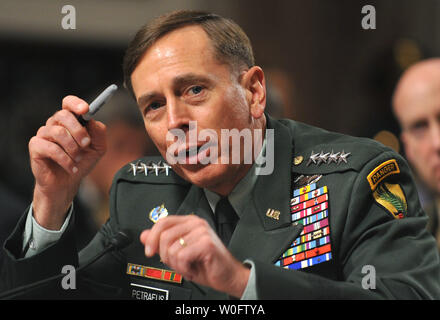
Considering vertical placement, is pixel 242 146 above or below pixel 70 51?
below

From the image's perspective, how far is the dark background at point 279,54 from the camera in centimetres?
269

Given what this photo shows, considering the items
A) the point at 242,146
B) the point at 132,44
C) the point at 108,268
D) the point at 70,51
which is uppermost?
the point at 70,51

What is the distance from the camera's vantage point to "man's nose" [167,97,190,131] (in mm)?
1195

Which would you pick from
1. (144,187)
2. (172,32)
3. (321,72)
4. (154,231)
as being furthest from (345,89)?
(154,231)

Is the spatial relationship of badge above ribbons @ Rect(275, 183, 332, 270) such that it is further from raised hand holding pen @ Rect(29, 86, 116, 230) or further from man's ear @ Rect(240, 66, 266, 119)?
raised hand holding pen @ Rect(29, 86, 116, 230)

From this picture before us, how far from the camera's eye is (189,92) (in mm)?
1213

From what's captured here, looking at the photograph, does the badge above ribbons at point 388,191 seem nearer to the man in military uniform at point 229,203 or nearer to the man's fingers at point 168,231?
the man in military uniform at point 229,203

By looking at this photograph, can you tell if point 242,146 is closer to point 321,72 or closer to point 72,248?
point 72,248

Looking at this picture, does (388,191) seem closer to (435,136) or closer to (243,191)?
(243,191)

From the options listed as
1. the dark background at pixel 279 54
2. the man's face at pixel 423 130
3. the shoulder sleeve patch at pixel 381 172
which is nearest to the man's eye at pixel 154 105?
the shoulder sleeve patch at pixel 381 172

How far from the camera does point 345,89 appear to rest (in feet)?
9.70

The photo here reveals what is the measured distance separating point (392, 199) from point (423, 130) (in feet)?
3.10

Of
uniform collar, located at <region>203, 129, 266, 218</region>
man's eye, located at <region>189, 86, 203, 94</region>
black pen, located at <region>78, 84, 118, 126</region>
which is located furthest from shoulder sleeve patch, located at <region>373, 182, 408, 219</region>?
black pen, located at <region>78, 84, 118, 126</region>

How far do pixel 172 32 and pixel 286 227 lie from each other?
0.43 meters
